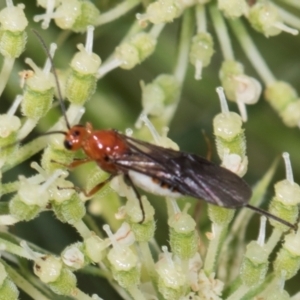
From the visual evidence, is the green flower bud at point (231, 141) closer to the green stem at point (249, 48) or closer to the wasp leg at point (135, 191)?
the wasp leg at point (135, 191)

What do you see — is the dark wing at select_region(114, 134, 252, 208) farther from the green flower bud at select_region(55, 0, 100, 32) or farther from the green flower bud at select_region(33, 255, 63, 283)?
→ the green flower bud at select_region(55, 0, 100, 32)

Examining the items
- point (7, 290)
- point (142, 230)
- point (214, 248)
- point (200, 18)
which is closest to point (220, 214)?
point (214, 248)

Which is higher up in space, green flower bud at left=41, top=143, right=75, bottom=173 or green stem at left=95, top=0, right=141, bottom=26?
green stem at left=95, top=0, right=141, bottom=26

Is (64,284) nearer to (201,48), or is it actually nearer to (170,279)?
(170,279)

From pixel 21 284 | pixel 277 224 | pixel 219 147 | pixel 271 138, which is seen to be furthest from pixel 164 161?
pixel 271 138

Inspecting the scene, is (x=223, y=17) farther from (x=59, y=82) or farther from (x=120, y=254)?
(x=120, y=254)

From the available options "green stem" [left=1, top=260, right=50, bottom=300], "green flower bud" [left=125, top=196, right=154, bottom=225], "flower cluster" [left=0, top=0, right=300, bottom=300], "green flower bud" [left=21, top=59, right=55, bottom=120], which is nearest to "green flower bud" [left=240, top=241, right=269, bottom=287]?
"flower cluster" [left=0, top=0, right=300, bottom=300]

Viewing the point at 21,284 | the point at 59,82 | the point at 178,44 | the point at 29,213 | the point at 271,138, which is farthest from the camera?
the point at 271,138
